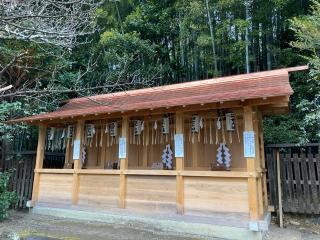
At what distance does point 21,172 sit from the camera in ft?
30.0

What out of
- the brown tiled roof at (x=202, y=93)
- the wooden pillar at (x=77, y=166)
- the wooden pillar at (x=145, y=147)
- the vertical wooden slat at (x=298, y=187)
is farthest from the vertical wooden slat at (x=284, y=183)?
the wooden pillar at (x=77, y=166)

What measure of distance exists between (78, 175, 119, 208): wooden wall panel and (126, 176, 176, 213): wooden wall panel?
41 centimetres

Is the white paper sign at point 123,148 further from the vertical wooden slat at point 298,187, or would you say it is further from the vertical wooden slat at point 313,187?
the vertical wooden slat at point 313,187

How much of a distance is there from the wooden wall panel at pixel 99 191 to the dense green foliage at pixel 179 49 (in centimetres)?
313

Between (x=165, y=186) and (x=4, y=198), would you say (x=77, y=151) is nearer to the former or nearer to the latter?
(x=4, y=198)

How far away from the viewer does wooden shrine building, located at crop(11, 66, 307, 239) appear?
5.73m

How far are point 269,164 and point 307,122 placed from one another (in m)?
1.47

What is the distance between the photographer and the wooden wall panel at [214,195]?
5676 millimetres

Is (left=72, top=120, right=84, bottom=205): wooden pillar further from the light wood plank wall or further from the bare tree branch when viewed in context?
the bare tree branch

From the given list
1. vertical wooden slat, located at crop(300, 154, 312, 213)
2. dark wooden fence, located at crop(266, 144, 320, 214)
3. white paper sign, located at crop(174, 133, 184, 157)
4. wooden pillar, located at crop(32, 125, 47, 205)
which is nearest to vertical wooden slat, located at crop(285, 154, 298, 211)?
dark wooden fence, located at crop(266, 144, 320, 214)

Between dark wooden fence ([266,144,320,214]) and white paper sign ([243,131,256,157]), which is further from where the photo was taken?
dark wooden fence ([266,144,320,214])

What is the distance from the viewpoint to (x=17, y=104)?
8.50 meters

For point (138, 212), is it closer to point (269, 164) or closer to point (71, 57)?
point (269, 164)

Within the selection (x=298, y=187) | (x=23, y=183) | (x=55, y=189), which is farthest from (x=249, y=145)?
(x=23, y=183)
